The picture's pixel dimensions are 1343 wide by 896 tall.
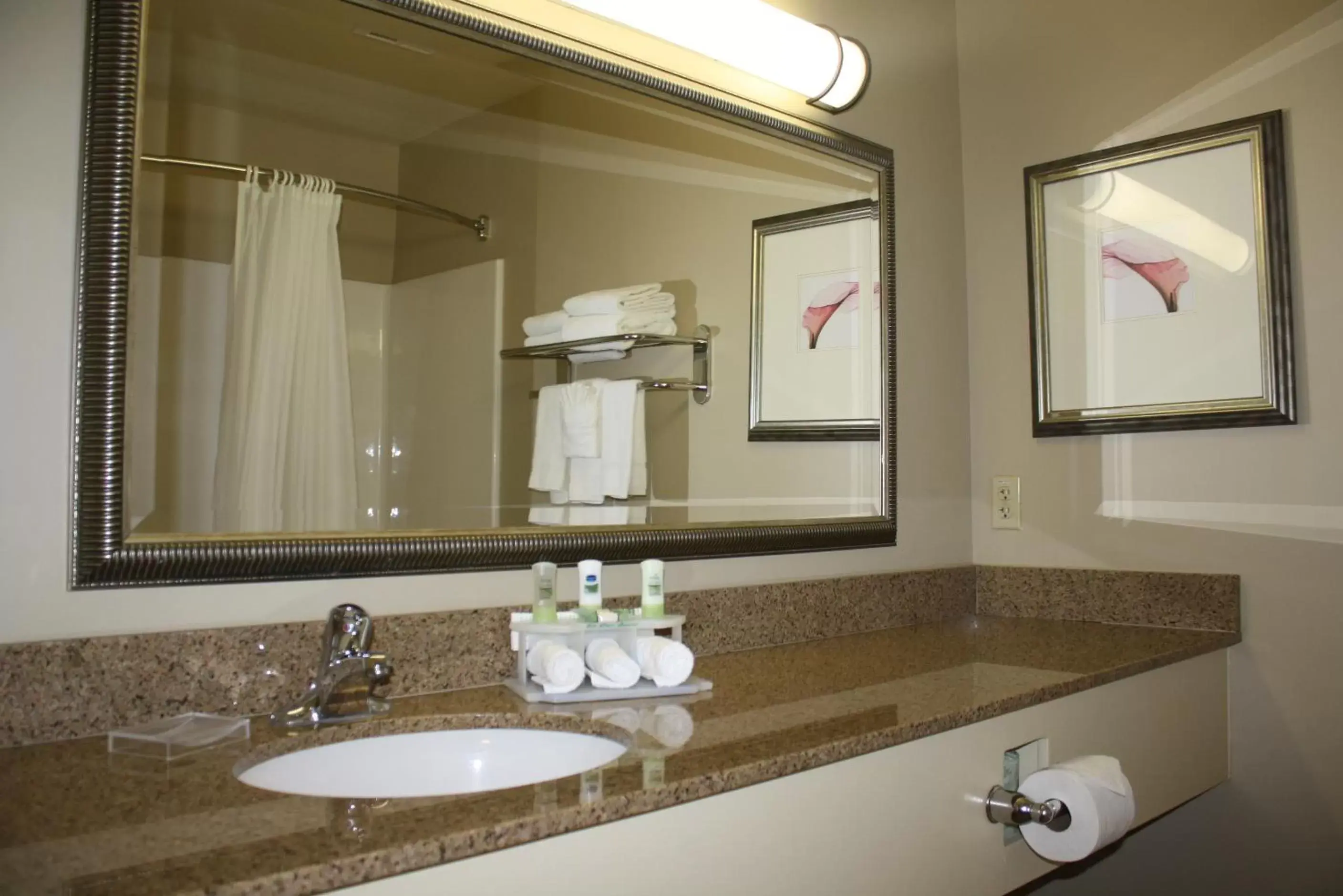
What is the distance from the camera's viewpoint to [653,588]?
1.39m

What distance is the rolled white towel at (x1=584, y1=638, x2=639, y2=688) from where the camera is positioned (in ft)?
4.10

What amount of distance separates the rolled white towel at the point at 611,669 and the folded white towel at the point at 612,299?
49 centimetres

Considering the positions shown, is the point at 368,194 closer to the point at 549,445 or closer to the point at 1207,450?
the point at 549,445

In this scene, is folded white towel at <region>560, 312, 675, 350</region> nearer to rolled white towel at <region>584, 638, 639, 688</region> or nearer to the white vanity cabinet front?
rolled white towel at <region>584, 638, 639, 688</region>

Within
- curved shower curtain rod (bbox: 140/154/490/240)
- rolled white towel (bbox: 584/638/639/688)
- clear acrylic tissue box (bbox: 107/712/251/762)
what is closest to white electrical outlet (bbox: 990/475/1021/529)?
rolled white towel (bbox: 584/638/639/688)

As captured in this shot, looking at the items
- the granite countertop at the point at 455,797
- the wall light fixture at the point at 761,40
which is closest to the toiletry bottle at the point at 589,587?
the granite countertop at the point at 455,797

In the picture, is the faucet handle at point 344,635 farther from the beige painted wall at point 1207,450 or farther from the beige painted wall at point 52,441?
the beige painted wall at point 1207,450

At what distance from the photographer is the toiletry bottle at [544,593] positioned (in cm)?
129

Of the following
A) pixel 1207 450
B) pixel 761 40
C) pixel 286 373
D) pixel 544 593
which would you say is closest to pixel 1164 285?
pixel 1207 450

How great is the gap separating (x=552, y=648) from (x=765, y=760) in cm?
35

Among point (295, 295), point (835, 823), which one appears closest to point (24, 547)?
point (295, 295)

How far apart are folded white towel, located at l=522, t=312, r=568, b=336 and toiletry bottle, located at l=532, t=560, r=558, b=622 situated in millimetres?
332

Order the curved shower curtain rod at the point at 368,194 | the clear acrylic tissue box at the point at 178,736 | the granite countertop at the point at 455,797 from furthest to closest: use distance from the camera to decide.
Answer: the curved shower curtain rod at the point at 368,194
the clear acrylic tissue box at the point at 178,736
the granite countertop at the point at 455,797

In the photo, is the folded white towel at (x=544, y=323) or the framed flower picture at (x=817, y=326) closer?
the folded white towel at (x=544, y=323)
